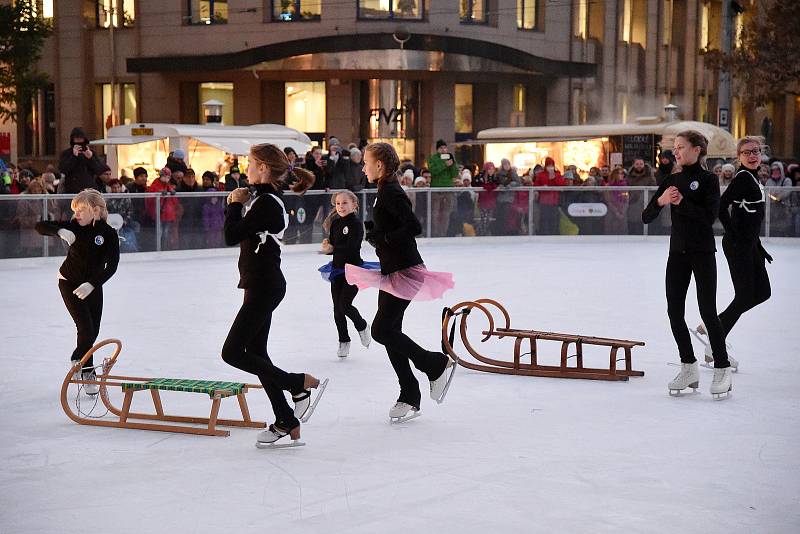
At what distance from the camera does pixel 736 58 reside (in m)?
33.1

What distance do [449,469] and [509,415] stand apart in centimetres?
135

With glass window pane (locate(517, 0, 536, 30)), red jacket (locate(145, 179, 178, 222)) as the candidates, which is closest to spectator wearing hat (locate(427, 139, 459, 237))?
red jacket (locate(145, 179, 178, 222))

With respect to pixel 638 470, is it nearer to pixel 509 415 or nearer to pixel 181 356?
pixel 509 415

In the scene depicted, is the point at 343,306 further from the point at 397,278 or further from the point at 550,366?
the point at 397,278

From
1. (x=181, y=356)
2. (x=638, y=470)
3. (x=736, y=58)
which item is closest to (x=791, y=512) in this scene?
(x=638, y=470)

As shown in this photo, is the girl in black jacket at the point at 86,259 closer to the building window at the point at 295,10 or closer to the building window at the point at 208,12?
the building window at the point at 295,10

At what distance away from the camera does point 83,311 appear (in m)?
7.27

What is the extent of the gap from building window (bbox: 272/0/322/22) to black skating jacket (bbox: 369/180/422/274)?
97.1 ft

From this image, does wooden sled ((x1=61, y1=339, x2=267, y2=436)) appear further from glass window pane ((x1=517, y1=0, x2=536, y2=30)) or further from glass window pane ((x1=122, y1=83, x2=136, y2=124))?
glass window pane ((x1=517, y1=0, x2=536, y2=30))

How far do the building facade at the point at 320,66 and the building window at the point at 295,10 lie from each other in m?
0.03

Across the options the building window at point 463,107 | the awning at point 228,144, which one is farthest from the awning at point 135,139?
the building window at point 463,107

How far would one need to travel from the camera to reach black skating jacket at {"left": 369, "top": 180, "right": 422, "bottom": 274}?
6.36m

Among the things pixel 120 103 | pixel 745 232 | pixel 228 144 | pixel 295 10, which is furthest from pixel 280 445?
pixel 120 103

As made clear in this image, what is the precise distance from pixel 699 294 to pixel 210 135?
19571mm
